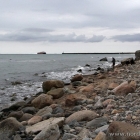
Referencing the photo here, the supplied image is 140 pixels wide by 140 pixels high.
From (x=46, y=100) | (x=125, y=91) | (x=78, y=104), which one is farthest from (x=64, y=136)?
(x=46, y=100)

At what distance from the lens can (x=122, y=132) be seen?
3684mm

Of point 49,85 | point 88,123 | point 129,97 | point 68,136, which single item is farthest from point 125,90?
point 49,85

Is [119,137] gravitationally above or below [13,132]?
above

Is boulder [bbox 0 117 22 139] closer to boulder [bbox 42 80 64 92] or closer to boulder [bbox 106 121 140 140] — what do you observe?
boulder [bbox 106 121 140 140]

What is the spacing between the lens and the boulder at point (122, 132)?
3.63 meters

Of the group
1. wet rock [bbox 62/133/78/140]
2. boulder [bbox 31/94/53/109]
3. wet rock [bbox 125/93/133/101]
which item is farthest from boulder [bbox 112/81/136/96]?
wet rock [bbox 62/133/78/140]

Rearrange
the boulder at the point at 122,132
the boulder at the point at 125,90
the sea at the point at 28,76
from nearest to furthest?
the boulder at the point at 122,132 < the boulder at the point at 125,90 < the sea at the point at 28,76

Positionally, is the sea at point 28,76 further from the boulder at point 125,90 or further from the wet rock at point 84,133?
the wet rock at point 84,133

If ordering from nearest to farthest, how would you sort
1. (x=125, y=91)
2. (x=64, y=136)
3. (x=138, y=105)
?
(x=64, y=136), (x=138, y=105), (x=125, y=91)

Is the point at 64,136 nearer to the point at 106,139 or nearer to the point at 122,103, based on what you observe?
the point at 106,139

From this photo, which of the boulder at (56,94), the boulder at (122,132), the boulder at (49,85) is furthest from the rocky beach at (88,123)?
the boulder at (49,85)

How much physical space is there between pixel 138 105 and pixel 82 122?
1626 mm

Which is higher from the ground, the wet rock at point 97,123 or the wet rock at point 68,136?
the wet rock at point 97,123

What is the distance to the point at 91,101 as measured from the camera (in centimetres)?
786
